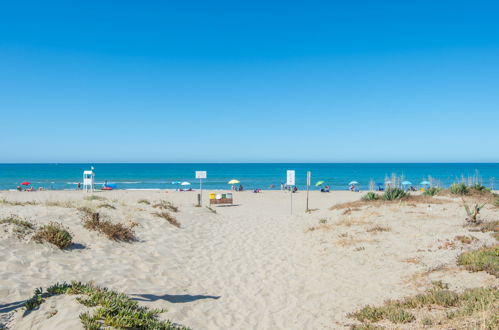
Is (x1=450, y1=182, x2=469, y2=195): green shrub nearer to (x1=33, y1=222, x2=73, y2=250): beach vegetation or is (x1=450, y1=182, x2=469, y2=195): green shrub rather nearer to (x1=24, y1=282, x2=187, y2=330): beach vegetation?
(x1=24, y1=282, x2=187, y2=330): beach vegetation

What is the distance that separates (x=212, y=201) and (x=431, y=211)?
657 inches

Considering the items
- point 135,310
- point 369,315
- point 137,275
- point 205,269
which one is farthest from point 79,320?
point 205,269

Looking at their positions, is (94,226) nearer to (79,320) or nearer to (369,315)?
(79,320)

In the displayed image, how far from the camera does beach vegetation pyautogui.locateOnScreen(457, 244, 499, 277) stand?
6785 millimetres

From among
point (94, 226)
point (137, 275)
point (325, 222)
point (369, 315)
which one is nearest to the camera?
point (369, 315)

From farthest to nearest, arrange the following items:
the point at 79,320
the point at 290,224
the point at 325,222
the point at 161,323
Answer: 1. the point at 290,224
2. the point at 325,222
3. the point at 161,323
4. the point at 79,320

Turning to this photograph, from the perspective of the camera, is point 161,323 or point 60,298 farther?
point 60,298

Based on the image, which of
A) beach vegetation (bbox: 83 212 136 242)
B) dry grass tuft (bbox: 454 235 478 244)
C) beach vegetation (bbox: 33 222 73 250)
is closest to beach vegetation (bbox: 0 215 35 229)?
beach vegetation (bbox: 33 222 73 250)

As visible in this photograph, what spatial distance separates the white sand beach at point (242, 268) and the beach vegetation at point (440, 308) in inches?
18.3

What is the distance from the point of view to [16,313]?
4.78m

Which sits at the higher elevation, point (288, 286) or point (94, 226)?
point (94, 226)

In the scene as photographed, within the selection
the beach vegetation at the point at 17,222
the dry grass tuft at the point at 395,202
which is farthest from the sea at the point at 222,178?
the beach vegetation at the point at 17,222

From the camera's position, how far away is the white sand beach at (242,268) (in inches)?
232

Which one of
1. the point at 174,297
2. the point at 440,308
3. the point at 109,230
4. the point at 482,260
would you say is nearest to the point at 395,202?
the point at 482,260
